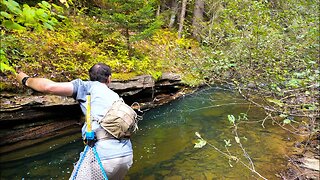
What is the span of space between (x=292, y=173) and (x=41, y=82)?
582cm

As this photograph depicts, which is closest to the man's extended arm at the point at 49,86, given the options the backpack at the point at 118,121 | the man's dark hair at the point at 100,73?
the man's dark hair at the point at 100,73

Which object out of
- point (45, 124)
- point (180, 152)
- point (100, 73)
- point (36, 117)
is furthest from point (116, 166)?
point (45, 124)

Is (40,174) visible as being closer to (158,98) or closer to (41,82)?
(41,82)

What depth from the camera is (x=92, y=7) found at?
→ 14656 millimetres

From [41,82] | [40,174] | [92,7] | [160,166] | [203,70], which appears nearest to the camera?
[41,82]

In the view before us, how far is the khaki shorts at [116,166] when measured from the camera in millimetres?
3061

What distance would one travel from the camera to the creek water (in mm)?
6481

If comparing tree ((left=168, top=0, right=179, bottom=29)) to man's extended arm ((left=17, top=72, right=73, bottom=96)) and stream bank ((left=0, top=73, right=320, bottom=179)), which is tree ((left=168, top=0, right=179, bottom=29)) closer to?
stream bank ((left=0, top=73, right=320, bottom=179))

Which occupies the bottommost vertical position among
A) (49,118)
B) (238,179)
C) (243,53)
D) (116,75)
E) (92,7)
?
(238,179)

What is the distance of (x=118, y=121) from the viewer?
10.0 feet

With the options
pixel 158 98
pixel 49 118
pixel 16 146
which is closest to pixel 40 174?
pixel 16 146

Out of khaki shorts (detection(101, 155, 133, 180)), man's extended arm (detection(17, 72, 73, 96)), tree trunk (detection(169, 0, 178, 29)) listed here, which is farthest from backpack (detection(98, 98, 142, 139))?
tree trunk (detection(169, 0, 178, 29))

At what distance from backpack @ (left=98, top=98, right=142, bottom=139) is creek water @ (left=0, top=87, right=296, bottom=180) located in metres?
2.03

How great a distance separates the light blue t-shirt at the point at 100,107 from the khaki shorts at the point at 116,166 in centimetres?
4
